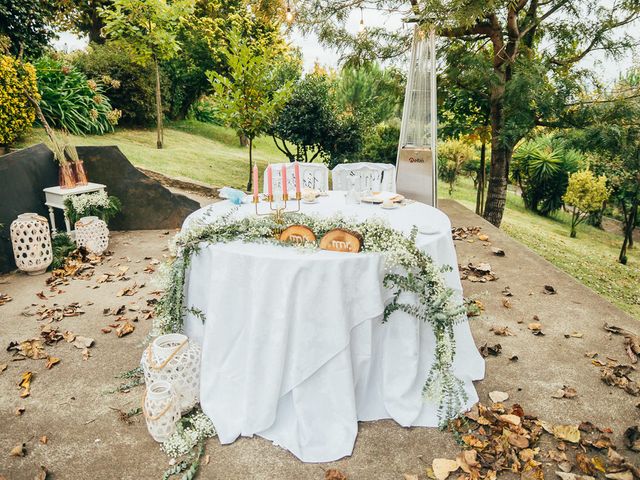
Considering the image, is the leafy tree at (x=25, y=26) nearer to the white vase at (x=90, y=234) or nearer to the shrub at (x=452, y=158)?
the white vase at (x=90, y=234)

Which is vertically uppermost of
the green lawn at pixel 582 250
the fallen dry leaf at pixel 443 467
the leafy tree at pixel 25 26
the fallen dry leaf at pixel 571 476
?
the leafy tree at pixel 25 26

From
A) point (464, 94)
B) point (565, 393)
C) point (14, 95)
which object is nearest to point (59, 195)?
point (14, 95)

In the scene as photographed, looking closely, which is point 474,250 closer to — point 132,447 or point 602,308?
point 602,308

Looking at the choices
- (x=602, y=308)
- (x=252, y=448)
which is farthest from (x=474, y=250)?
(x=252, y=448)

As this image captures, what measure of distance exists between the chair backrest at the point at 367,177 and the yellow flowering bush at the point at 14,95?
419cm

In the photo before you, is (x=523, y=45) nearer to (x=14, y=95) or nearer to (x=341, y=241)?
(x=341, y=241)

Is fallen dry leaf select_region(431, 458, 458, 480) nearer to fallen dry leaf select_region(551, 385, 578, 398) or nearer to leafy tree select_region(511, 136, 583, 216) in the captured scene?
fallen dry leaf select_region(551, 385, 578, 398)

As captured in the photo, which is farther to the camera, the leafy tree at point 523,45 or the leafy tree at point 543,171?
the leafy tree at point 543,171

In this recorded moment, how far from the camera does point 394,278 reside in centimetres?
210

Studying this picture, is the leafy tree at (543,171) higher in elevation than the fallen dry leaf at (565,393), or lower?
higher

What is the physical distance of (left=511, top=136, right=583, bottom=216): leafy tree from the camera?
9836mm

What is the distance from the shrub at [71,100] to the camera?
7184mm

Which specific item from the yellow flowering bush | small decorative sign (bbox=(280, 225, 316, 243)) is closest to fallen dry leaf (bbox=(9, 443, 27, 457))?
small decorative sign (bbox=(280, 225, 316, 243))

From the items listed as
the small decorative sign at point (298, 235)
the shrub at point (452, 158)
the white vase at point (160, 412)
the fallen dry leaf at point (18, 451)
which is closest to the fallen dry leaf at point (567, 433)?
the small decorative sign at point (298, 235)
